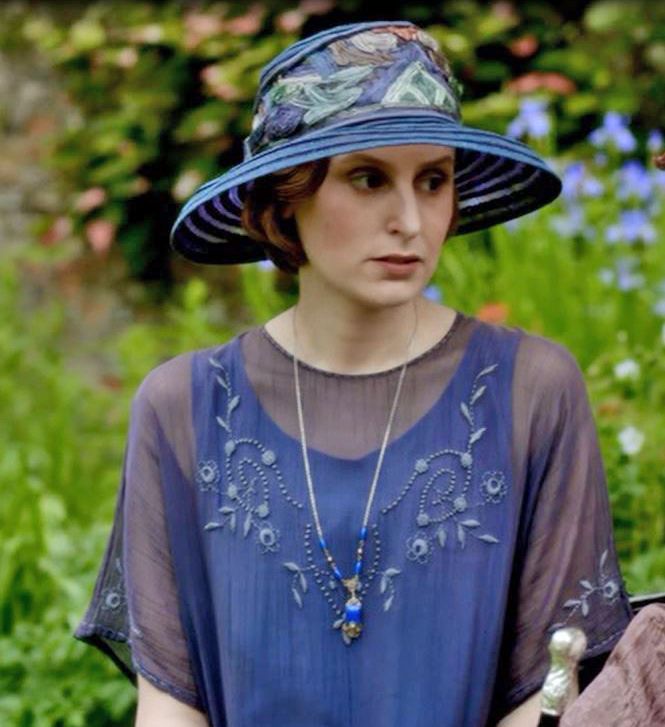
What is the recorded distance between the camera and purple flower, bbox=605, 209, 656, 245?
5043mm

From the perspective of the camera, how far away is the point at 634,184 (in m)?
5.14

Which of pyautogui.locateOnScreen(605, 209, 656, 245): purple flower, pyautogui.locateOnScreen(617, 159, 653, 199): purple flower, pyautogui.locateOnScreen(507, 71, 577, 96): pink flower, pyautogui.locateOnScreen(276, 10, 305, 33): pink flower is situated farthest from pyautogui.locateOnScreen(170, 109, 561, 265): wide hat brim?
pyautogui.locateOnScreen(276, 10, 305, 33): pink flower

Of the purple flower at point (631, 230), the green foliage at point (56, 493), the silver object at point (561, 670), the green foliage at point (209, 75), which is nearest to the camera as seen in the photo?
the silver object at point (561, 670)

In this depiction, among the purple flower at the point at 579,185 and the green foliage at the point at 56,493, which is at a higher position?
the purple flower at the point at 579,185

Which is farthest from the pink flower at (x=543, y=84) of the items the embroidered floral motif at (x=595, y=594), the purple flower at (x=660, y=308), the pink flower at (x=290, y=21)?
the embroidered floral motif at (x=595, y=594)

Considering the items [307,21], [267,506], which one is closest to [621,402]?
[267,506]

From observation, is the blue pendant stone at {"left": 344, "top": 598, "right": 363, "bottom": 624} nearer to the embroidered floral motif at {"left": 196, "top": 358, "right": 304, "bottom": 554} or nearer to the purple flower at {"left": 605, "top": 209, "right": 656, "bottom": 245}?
the embroidered floral motif at {"left": 196, "top": 358, "right": 304, "bottom": 554}

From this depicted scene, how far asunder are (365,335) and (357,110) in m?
0.36

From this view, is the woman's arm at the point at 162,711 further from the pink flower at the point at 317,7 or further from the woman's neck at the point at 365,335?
the pink flower at the point at 317,7

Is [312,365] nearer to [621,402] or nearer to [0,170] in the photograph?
[621,402]

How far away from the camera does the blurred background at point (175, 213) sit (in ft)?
15.6

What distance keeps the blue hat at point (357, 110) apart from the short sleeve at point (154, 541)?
0.93ft

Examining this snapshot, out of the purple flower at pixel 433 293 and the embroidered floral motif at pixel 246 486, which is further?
the purple flower at pixel 433 293

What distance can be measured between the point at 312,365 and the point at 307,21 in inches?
140
